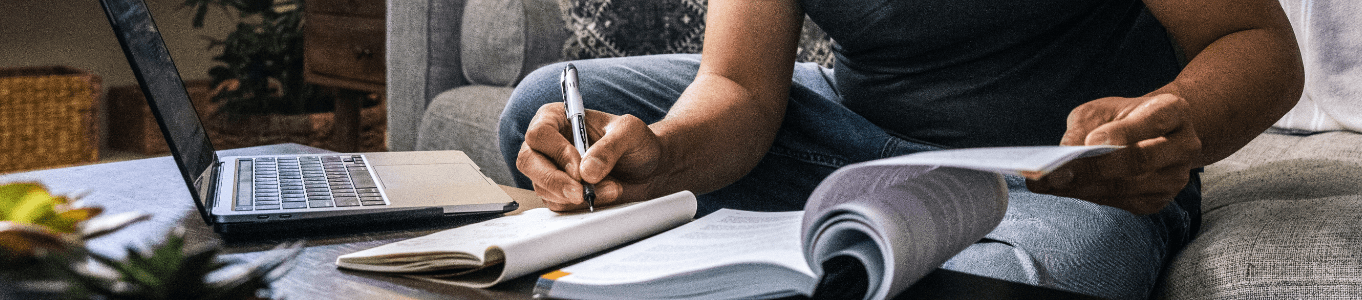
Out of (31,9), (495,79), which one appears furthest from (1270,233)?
(31,9)

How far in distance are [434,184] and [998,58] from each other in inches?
22.8

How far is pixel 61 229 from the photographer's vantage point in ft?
0.89

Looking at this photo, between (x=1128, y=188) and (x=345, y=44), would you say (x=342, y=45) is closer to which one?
A: (x=345, y=44)

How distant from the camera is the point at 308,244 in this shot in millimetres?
488

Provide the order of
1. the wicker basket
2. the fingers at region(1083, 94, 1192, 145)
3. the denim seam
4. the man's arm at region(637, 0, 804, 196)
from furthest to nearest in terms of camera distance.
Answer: the wicker basket, the denim seam, the man's arm at region(637, 0, 804, 196), the fingers at region(1083, 94, 1192, 145)

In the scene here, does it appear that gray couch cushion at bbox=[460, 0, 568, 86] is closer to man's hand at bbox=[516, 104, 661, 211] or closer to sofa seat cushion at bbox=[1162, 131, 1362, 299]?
man's hand at bbox=[516, 104, 661, 211]

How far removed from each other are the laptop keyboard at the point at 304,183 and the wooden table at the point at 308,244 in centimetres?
3

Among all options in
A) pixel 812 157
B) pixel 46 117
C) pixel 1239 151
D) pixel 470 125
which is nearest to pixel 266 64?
pixel 46 117

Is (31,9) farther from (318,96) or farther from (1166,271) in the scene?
(1166,271)

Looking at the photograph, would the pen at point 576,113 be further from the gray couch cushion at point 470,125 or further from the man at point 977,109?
the gray couch cushion at point 470,125

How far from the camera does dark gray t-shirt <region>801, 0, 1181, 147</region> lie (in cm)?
83

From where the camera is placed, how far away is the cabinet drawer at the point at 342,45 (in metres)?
2.30

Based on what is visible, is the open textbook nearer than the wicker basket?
Yes

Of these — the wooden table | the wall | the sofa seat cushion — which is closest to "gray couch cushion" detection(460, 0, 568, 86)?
the wooden table
